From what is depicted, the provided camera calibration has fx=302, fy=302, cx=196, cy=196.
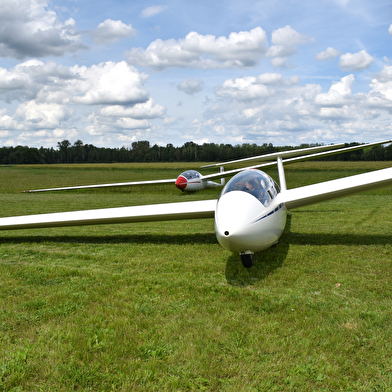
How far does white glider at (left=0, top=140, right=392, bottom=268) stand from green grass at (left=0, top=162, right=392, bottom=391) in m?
0.80

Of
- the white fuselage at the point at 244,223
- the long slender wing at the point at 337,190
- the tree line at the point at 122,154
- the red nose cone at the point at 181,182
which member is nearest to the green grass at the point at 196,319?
the white fuselage at the point at 244,223

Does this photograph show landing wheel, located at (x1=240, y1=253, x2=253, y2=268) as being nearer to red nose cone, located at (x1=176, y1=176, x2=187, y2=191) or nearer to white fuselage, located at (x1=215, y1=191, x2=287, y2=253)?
white fuselage, located at (x1=215, y1=191, x2=287, y2=253)

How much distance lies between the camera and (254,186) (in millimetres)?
6156

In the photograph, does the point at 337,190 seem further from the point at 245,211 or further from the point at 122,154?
the point at 122,154

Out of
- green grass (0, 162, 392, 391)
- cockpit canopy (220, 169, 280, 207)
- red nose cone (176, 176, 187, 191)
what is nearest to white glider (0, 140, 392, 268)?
cockpit canopy (220, 169, 280, 207)

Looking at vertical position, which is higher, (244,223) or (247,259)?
(244,223)

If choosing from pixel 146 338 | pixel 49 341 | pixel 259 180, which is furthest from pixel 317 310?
pixel 49 341

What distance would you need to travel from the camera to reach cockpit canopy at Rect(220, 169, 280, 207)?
6.01 m

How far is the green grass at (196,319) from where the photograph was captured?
10.0ft

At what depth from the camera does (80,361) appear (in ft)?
10.7

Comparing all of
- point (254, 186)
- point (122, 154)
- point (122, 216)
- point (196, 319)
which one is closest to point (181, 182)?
point (122, 216)

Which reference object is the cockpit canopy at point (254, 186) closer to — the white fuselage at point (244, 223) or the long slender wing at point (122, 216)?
the white fuselage at point (244, 223)

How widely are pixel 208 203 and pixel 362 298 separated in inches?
183

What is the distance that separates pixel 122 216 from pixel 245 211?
4.18 meters
